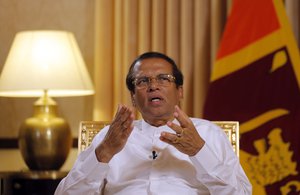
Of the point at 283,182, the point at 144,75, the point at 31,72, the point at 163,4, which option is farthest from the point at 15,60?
the point at 283,182

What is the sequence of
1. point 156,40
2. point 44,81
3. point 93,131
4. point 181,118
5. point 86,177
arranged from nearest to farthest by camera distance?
1. point 181,118
2. point 86,177
3. point 93,131
4. point 44,81
5. point 156,40

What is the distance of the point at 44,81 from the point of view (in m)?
3.25

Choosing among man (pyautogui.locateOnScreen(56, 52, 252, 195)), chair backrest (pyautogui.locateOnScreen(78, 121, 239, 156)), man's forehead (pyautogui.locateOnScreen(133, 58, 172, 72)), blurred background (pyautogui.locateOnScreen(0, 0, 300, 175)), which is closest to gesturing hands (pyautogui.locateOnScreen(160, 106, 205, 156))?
man (pyautogui.locateOnScreen(56, 52, 252, 195))

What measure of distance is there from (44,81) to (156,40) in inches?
29.0

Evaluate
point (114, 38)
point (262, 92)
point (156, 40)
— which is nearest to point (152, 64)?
point (262, 92)

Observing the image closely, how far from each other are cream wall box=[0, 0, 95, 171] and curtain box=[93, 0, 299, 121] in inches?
4.8

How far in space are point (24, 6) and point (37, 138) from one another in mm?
961

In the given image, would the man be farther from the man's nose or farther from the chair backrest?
the chair backrest

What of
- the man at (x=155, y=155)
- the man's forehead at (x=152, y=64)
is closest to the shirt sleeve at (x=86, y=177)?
the man at (x=155, y=155)

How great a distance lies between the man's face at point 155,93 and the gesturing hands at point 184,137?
288 millimetres

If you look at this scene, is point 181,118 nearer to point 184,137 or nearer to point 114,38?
point 184,137

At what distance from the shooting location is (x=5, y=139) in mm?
3789

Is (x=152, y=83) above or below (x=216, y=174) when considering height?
above

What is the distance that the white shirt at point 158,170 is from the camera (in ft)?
6.94
